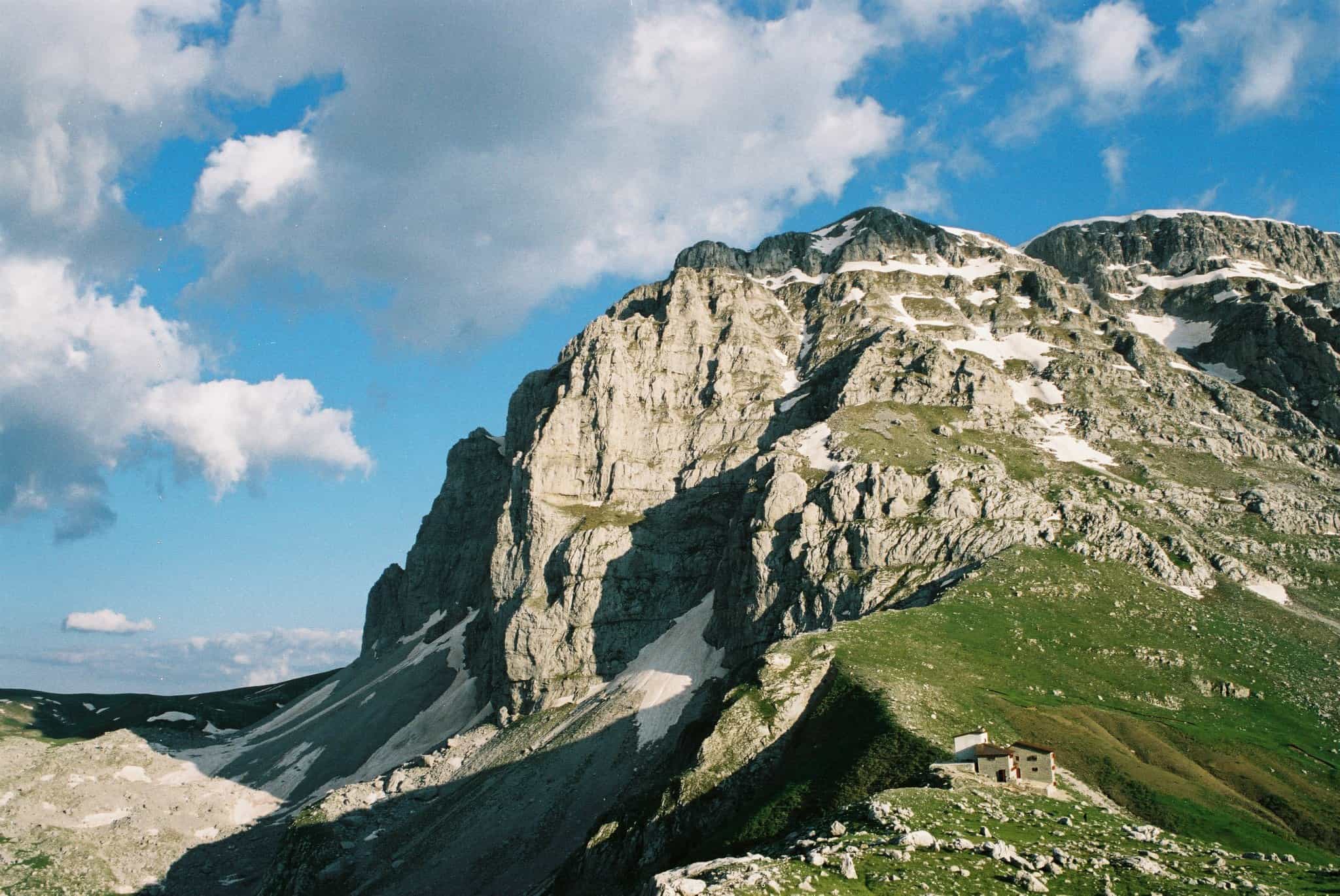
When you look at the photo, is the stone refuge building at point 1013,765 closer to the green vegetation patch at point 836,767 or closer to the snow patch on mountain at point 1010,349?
the green vegetation patch at point 836,767

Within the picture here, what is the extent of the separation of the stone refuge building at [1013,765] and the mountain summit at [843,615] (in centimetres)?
441

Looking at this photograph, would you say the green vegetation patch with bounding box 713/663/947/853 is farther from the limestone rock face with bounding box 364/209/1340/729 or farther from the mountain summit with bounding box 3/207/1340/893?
the limestone rock face with bounding box 364/209/1340/729

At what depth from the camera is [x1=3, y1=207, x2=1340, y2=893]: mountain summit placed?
71438mm

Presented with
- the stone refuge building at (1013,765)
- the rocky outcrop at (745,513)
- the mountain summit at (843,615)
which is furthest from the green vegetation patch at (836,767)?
the rocky outcrop at (745,513)

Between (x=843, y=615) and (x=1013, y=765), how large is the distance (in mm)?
59197

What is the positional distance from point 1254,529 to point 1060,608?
162ft

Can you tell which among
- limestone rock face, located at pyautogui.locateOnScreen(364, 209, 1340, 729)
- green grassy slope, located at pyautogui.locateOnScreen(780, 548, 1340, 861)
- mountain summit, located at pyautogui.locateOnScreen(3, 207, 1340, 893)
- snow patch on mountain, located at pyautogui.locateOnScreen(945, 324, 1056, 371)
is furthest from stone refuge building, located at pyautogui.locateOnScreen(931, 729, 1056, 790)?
snow patch on mountain, located at pyautogui.locateOnScreen(945, 324, 1056, 371)

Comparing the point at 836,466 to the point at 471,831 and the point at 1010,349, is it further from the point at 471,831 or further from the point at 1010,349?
the point at 1010,349

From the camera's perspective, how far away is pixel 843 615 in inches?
4466

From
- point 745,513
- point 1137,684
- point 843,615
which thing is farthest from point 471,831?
point 1137,684

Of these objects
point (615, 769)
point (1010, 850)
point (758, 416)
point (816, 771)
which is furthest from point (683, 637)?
point (1010, 850)

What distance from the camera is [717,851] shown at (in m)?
58.9

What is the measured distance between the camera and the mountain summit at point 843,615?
7144 cm

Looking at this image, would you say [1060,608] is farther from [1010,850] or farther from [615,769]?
[1010,850]
